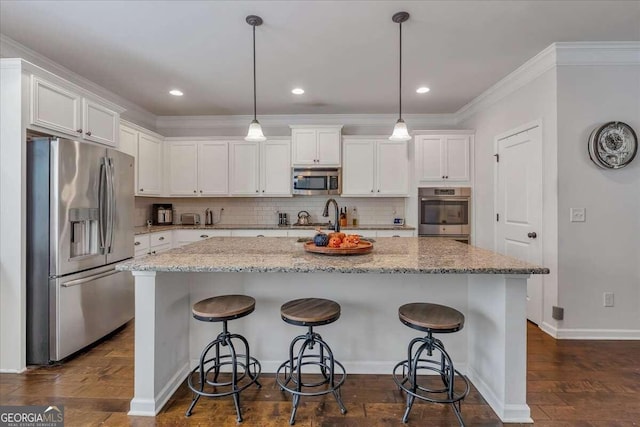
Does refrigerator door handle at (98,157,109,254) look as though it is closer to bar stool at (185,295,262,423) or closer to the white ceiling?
the white ceiling

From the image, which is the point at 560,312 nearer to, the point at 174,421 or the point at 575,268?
the point at 575,268

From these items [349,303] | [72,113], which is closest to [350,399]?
[349,303]

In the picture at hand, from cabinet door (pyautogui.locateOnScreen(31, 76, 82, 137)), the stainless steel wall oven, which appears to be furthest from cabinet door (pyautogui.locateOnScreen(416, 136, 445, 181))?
cabinet door (pyautogui.locateOnScreen(31, 76, 82, 137))

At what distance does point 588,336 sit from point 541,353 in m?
0.68

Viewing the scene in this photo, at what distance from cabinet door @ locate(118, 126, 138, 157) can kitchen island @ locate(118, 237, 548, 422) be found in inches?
91.1

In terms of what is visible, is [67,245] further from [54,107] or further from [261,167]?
[261,167]

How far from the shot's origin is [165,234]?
412 centimetres

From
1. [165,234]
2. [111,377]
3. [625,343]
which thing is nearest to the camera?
[111,377]

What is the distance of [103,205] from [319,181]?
2671 millimetres

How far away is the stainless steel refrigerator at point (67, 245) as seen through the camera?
229 centimetres

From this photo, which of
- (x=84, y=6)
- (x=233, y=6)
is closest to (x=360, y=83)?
(x=233, y=6)

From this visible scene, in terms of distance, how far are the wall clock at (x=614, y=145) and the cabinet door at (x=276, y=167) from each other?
349 centimetres

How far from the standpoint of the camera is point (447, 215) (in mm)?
4312

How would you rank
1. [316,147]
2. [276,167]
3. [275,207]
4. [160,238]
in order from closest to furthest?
[160,238] → [316,147] → [276,167] → [275,207]
